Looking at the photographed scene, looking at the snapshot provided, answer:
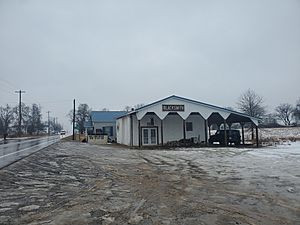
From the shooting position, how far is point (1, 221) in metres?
5.31

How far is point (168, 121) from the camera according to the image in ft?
113

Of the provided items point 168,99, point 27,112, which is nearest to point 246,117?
point 168,99

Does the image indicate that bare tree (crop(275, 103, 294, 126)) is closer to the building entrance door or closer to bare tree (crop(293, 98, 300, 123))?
bare tree (crop(293, 98, 300, 123))

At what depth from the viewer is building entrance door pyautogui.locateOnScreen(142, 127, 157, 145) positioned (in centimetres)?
3284

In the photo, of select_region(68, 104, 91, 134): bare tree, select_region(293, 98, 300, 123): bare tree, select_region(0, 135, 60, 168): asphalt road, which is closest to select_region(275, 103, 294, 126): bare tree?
select_region(293, 98, 300, 123): bare tree

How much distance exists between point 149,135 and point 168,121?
2883mm

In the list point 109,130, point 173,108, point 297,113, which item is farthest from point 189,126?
point 297,113

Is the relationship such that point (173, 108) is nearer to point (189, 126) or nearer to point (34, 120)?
point (189, 126)

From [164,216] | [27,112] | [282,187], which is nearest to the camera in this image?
[164,216]

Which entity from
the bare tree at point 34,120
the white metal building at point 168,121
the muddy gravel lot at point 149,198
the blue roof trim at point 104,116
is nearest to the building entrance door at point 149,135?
the white metal building at point 168,121

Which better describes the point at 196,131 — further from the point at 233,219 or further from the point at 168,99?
the point at 233,219

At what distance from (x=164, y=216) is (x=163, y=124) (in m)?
28.4

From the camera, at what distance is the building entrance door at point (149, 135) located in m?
32.8

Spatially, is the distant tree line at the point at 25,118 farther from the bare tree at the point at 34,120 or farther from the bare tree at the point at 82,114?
the bare tree at the point at 82,114
